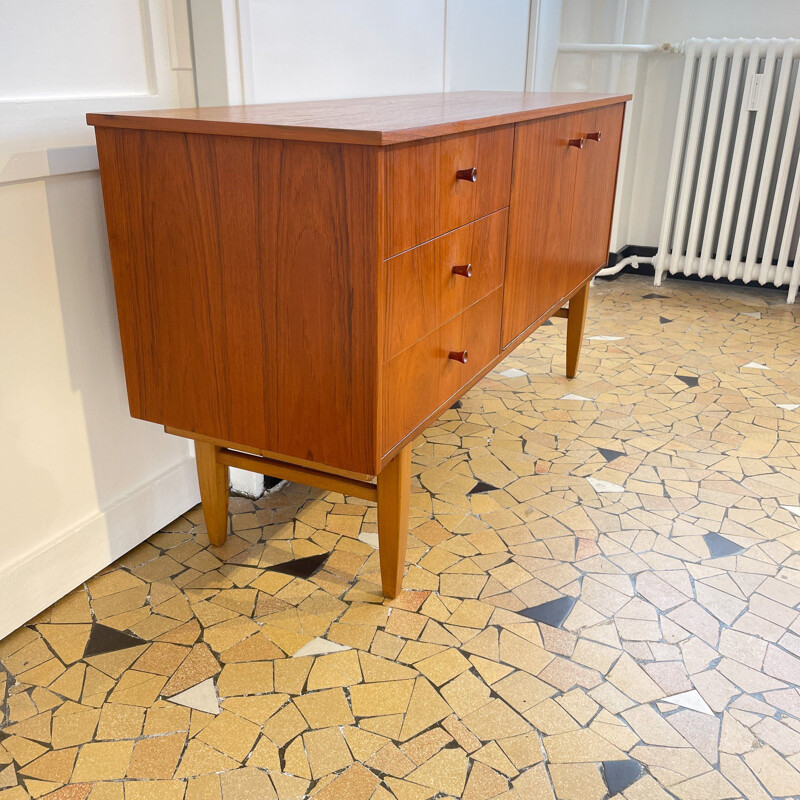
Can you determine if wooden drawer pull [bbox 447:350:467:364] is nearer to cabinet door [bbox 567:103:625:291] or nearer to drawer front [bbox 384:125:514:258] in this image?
drawer front [bbox 384:125:514:258]

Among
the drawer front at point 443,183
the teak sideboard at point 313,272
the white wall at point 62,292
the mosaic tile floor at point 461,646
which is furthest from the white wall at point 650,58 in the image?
the white wall at point 62,292

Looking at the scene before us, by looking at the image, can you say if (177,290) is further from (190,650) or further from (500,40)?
(500,40)

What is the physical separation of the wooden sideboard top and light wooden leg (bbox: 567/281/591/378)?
0.83m

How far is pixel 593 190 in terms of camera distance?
2.00m

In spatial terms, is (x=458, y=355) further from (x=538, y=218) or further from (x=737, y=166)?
(x=737, y=166)

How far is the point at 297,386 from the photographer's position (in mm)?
1170

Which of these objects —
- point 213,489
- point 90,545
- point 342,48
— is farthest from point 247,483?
point 342,48

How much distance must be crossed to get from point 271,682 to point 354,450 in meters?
0.39

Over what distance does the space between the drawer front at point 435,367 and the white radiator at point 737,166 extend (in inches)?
85.4

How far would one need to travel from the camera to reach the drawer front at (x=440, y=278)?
1.11m

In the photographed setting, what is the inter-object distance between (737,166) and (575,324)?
1.38m

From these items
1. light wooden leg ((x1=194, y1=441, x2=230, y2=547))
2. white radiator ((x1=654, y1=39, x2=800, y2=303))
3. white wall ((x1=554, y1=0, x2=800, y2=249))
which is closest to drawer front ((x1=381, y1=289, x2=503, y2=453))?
light wooden leg ((x1=194, y1=441, x2=230, y2=547))

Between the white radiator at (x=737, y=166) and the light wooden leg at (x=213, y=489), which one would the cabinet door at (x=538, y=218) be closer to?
the light wooden leg at (x=213, y=489)

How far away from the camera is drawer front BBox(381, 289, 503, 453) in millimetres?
1167
